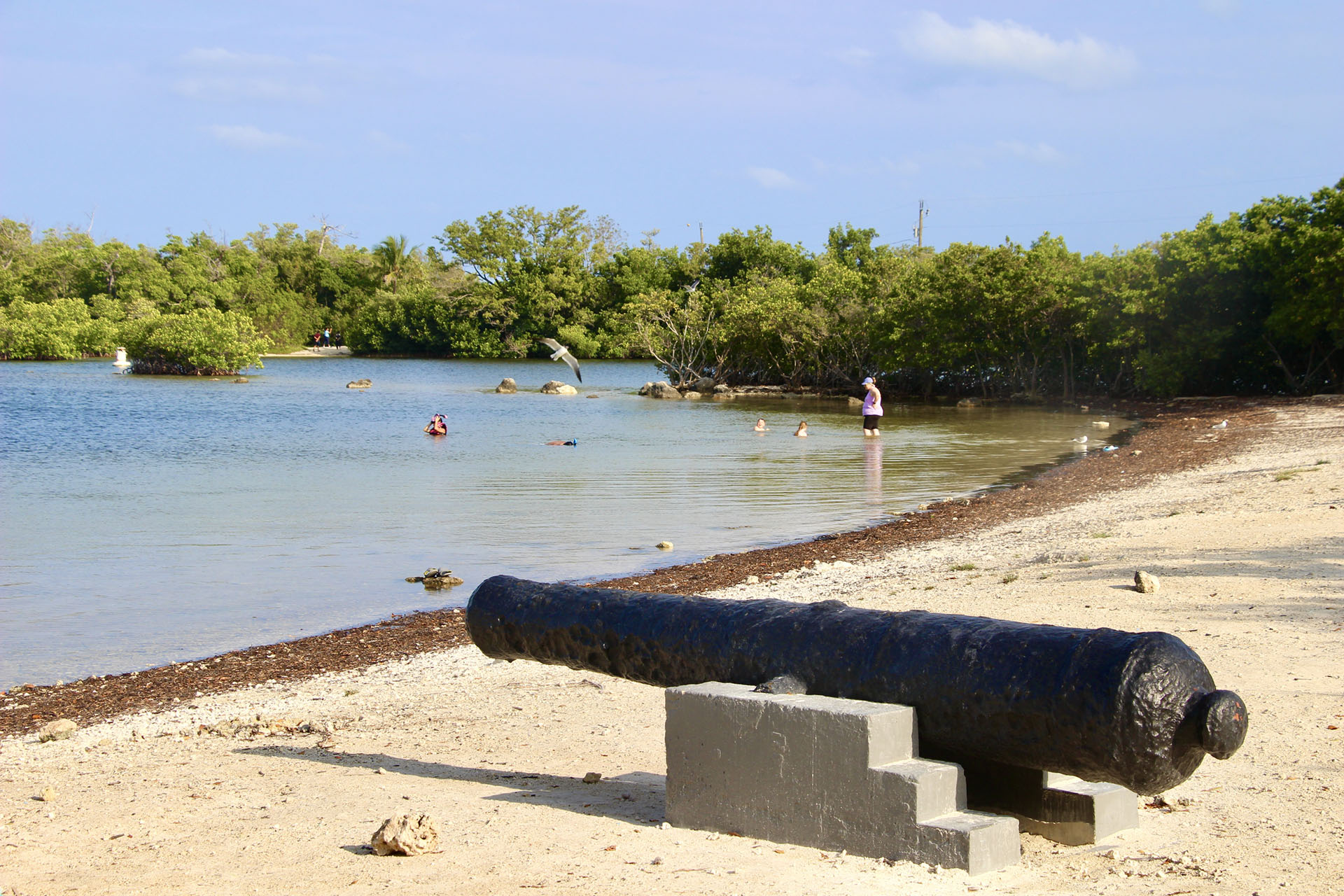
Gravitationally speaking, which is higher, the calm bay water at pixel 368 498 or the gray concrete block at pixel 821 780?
the gray concrete block at pixel 821 780

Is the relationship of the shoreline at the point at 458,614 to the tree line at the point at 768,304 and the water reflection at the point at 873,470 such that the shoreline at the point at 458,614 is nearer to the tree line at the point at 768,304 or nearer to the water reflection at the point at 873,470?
the water reflection at the point at 873,470

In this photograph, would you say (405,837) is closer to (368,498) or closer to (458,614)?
(458,614)

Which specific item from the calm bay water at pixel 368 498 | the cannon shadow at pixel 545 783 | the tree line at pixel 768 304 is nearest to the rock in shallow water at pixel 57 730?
the cannon shadow at pixel 545 783

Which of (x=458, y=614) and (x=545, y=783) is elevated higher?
(x=545, y=783)

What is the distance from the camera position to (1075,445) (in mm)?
27719

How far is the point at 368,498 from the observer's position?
65.1 ft

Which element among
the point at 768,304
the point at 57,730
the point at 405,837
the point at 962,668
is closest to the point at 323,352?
the point at 768,304

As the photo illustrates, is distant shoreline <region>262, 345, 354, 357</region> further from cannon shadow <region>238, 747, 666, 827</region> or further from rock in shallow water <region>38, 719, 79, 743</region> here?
cannon shadow <region>238, 747, 666, 827</region>

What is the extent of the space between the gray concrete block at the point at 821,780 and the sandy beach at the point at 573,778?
0.25 feet

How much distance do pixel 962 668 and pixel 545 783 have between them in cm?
224

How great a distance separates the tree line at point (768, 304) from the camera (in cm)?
3591

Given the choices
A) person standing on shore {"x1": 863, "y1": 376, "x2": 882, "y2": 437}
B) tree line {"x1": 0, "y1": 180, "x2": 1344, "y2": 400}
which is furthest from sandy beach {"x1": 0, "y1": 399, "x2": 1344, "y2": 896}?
tree line {"x1": 0, "y1": 180, "x2": 1344, "y2": 400}

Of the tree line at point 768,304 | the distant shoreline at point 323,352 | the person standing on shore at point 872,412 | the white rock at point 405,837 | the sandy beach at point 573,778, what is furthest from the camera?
the distant shoreline at point 323,352

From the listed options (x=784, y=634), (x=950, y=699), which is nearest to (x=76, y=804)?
(x=784, y=634)
